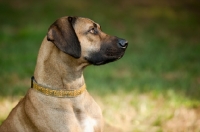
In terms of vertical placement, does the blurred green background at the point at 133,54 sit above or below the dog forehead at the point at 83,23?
above

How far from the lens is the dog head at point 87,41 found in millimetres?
4164

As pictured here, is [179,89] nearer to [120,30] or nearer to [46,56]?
[46,56]

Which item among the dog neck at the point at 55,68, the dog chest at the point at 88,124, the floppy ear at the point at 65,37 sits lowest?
the dog chest at the point at 88,124

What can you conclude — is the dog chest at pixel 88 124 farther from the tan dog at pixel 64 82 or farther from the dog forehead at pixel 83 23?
the dog forehead at pixel 83 23

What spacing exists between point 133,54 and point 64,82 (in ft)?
22.0

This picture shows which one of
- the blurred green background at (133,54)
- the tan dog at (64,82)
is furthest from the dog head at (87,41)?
the blurred green background at (133,54)

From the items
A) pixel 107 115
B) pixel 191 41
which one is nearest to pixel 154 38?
pixel 191 41

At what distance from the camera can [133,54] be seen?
10.9 m

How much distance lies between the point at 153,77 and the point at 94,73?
140cm

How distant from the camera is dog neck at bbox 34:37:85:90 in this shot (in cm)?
429

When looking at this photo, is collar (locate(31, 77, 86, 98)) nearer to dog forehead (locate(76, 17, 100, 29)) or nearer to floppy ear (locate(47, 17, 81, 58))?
floppy ear (locate(47, 17, 81, 58))

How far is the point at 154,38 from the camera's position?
12.9 meters

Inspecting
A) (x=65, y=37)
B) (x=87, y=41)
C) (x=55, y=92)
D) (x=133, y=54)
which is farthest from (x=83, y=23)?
(x=133, y=54)

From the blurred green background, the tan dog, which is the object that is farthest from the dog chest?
the blurred green background
